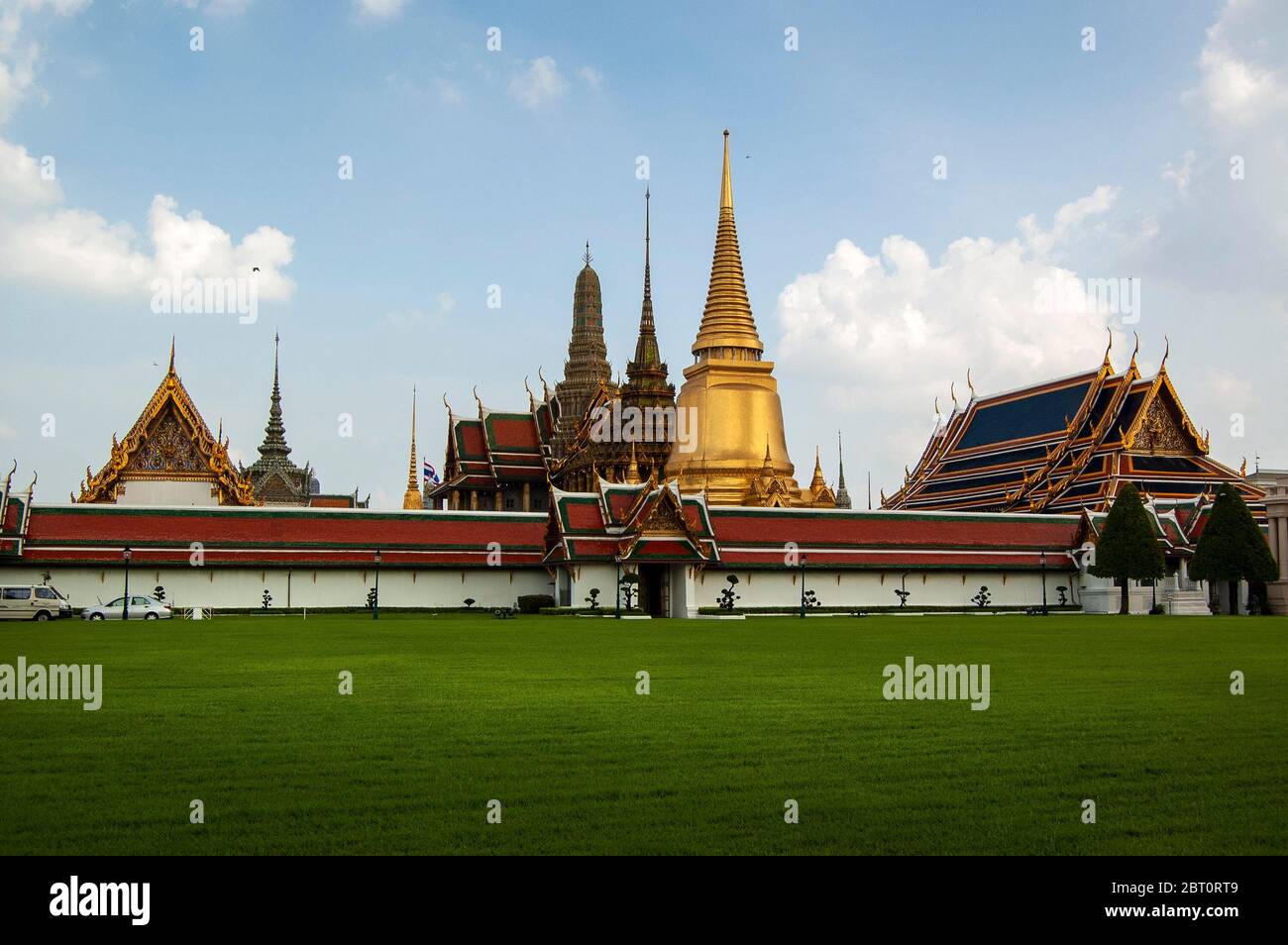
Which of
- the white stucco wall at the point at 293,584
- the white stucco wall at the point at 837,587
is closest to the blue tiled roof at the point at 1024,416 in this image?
the white stucco wall at the point at 837,587

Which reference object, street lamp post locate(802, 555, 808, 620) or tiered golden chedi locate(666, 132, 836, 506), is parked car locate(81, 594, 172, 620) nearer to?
street lamp post locate(802, 555, 808, 620)

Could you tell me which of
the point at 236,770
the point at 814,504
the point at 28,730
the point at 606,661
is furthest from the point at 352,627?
the point at 814,504

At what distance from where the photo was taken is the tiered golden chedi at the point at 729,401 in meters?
73.8

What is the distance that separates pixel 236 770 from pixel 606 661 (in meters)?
12.6

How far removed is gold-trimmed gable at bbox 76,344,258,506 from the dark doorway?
2104cm

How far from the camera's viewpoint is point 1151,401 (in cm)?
7144

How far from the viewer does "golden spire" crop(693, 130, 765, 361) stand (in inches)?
3004

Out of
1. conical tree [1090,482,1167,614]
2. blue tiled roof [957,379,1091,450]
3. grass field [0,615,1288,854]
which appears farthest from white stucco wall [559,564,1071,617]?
grass field [0,615,1288,854]

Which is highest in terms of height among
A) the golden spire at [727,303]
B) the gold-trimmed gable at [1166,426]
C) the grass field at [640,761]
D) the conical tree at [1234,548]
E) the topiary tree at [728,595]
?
the golden spire at [727,303]

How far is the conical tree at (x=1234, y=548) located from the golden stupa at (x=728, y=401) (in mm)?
23167

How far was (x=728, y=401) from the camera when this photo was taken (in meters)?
75.3

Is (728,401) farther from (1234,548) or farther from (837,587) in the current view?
(1234,548)

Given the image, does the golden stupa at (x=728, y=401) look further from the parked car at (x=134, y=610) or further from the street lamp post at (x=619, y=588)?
the parked car at (x=134, y=610)
